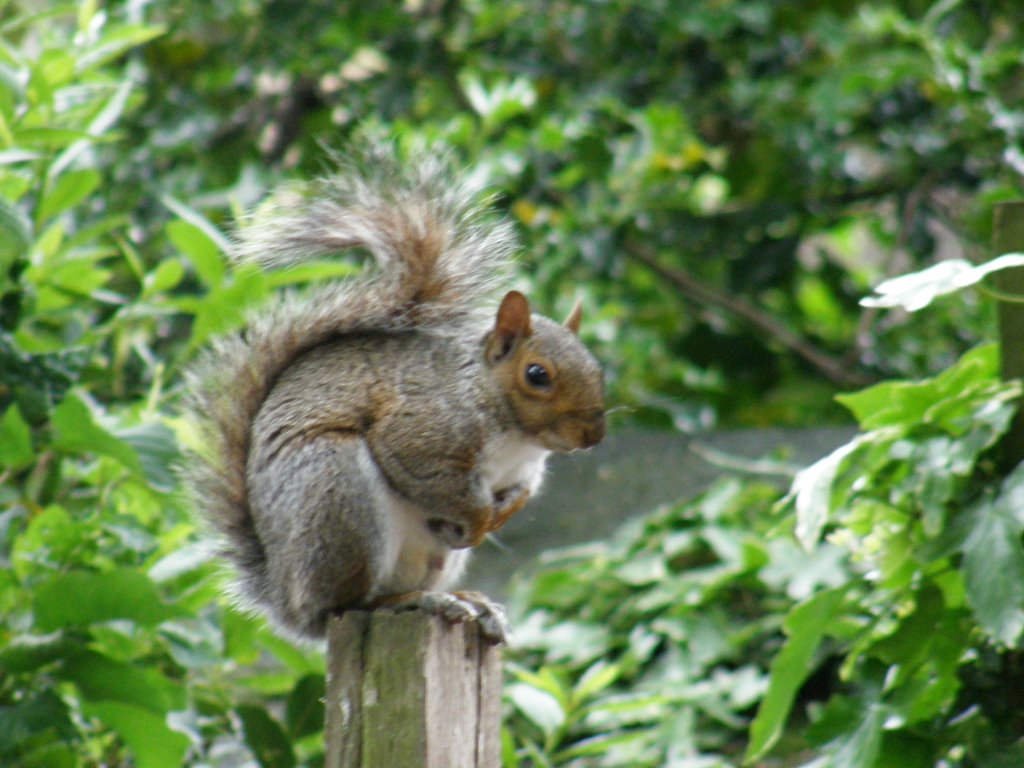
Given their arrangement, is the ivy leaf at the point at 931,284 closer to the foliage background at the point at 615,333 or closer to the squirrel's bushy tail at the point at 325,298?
the foliage background at the point at 615,333

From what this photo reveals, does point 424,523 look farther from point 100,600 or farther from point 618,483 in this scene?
point 618,483

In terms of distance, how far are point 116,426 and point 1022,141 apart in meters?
2.17

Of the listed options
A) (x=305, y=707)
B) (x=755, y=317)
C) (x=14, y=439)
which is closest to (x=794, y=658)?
(x=305, y=707)

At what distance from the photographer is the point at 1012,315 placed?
179 cm

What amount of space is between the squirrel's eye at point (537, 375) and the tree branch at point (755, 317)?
194 cm

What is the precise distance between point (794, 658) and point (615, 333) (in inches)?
83.8

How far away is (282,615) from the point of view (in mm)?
1596

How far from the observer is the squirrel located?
60.0 inches

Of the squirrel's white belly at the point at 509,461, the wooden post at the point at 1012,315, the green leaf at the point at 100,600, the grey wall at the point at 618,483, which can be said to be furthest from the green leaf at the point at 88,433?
the grey wall at the point at 618,483

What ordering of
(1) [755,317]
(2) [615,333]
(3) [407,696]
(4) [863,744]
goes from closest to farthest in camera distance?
(3) [407,696]
(4) [863,744]
(1) [755,317]
(2) [615,333]

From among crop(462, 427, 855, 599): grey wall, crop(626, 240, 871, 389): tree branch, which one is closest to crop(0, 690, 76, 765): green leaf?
crop(462, 427, 855, 599): grey wall

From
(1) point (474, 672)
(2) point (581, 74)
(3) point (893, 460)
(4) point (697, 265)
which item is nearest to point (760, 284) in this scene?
(4) point (697, 265)

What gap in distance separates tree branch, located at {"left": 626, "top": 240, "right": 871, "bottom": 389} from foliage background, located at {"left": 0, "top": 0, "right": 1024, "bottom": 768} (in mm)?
12

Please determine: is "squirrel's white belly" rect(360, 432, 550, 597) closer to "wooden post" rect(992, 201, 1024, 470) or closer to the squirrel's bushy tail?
the squirrel's bushy tail
